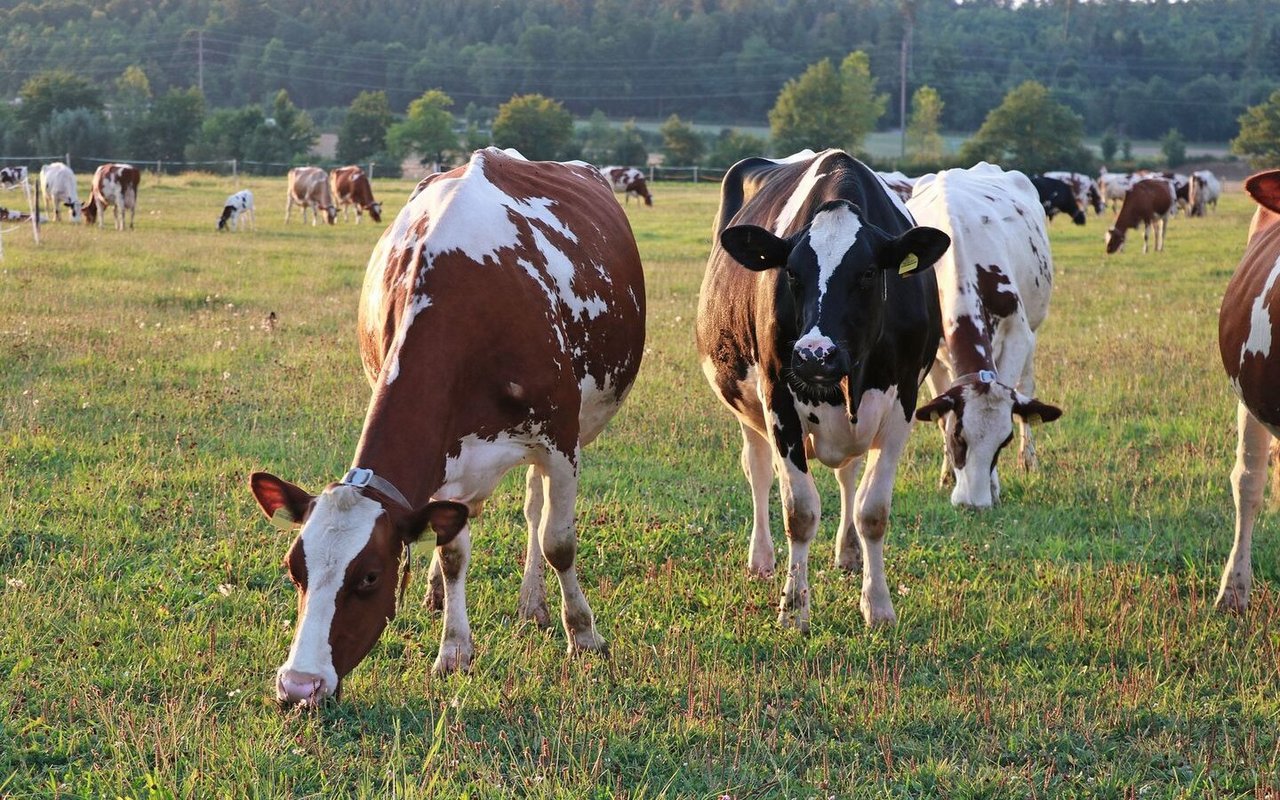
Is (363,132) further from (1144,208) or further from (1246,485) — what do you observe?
(1246,485)

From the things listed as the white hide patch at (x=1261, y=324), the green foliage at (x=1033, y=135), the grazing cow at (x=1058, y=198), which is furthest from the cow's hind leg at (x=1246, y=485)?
the green foliage at (x=1033, y=135)

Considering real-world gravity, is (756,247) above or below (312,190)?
above

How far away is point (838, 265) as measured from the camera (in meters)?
5.28

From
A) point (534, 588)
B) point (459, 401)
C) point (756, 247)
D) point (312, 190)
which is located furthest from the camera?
point (312, 190)

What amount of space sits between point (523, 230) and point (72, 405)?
17.8 ft

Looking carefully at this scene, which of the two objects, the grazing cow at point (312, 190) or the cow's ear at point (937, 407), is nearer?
the cow's ear at point (937, 407)

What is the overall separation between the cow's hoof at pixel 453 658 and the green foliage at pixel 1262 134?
2931 inches

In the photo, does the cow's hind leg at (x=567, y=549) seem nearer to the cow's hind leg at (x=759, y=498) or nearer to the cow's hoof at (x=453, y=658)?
the cow's hoof at (x=453, y=658)

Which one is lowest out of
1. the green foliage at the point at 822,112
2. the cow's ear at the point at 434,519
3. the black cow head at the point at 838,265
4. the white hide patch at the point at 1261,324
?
the cow's ear at the point at 434,519

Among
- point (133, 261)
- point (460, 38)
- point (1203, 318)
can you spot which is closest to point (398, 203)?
point (133, 261)

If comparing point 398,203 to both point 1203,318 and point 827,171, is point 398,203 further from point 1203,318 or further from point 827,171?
point 827,171

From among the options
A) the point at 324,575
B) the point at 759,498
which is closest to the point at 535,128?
the point at 759,498

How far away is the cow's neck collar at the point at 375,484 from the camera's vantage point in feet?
14.4

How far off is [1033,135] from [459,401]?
261 feet
